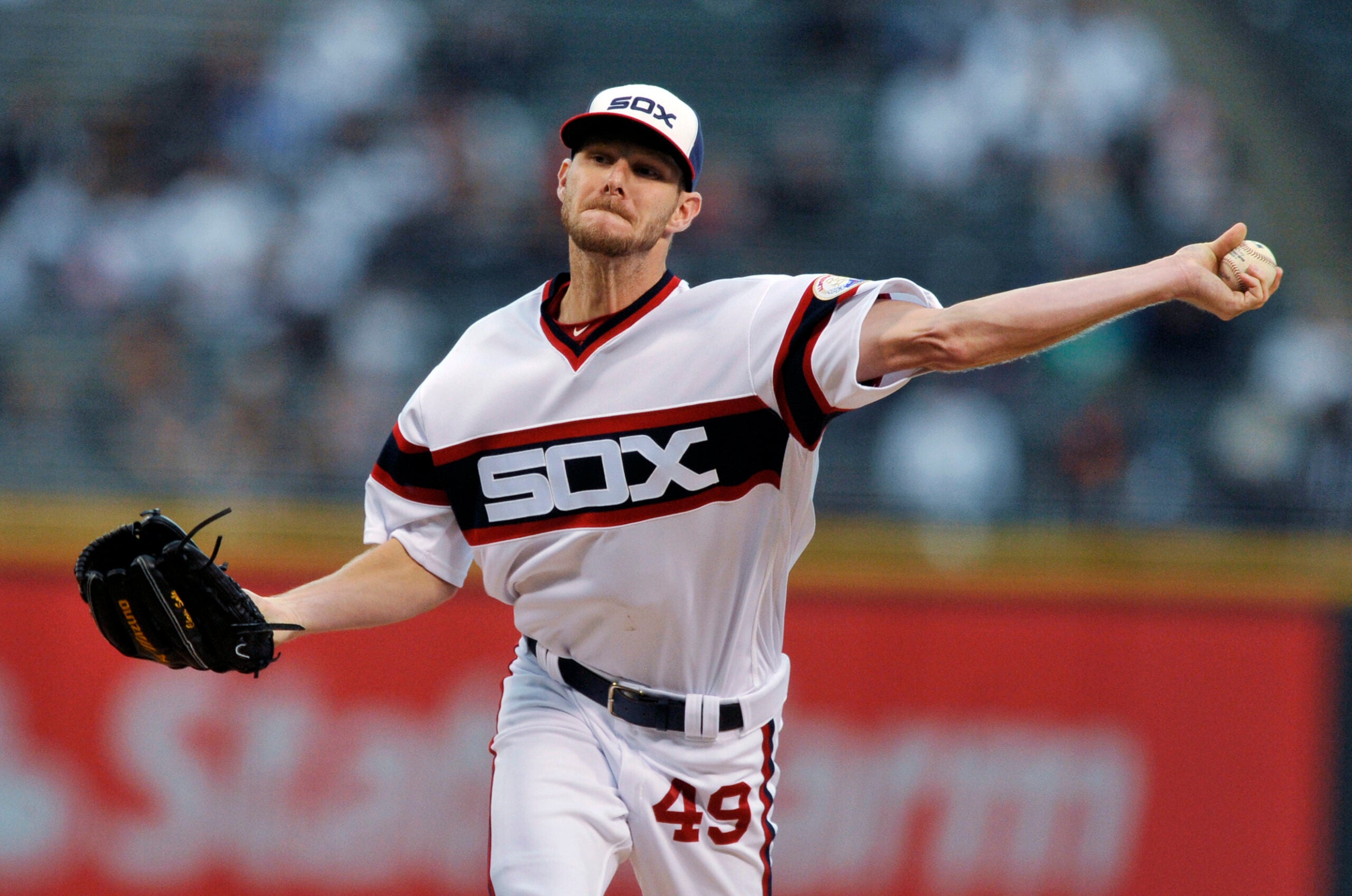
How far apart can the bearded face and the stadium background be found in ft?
11.5

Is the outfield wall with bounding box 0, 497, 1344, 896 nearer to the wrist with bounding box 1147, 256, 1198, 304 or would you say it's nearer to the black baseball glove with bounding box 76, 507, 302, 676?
the black baseball glove with bounding box 76, 507, 302, 676

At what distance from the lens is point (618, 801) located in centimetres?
361

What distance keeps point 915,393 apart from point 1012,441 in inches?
24.5

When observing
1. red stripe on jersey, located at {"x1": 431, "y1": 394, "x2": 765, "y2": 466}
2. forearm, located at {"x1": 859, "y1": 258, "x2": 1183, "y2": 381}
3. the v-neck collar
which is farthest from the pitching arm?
the v-neck collar

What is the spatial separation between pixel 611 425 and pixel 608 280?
0.36m

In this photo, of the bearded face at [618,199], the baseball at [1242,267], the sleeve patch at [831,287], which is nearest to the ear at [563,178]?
the bearded face at [618,199]

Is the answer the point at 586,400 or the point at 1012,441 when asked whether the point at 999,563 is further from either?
the point at 586,400

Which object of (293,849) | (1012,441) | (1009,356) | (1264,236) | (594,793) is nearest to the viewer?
(1009,356)

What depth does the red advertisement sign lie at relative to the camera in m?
6.58

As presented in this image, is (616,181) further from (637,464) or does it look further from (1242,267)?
(1242,267)

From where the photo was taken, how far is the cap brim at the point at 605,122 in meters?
3.61

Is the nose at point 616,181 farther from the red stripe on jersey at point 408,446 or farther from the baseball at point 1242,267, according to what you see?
the baseball at point 1242,267

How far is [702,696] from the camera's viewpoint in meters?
3.69

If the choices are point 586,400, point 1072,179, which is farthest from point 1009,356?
point 1072,179
